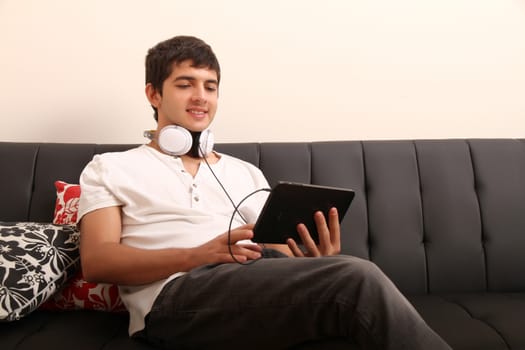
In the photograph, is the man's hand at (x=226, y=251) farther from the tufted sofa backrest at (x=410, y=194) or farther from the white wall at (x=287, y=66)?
the white wall at (x=287, y=66)

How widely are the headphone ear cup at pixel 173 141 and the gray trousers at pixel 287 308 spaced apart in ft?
1.29

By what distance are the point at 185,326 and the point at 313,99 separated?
1.08 meters

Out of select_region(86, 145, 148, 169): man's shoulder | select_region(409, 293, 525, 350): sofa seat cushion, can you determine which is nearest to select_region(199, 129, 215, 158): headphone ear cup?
select_region(86, 145, 148, 169): man's shoulder

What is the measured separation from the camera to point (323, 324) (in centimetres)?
70

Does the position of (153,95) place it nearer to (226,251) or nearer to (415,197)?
(226,251)

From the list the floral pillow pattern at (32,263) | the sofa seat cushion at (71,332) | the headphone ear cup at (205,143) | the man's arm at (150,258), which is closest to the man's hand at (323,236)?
the man's arm at (150,258)

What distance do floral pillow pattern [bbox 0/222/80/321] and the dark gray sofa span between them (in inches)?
10.0

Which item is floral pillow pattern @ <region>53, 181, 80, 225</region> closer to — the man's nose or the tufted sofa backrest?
the tufted sofa backrest

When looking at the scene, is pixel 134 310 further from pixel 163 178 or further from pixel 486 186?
pixel 486 186

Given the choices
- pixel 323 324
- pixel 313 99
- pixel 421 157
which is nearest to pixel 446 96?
pixel 421 157

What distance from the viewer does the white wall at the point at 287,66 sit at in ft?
5.16

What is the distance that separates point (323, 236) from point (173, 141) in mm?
476

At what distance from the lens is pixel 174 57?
117 centimetres

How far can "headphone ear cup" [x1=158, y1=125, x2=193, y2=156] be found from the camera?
1.10 metres
